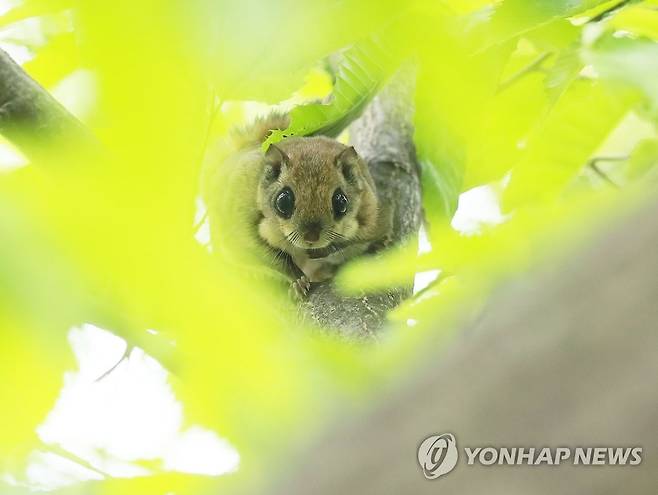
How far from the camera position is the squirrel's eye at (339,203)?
3.62 meters

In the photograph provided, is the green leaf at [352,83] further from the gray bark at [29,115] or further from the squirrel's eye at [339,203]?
the squirrel's eye at [339,203]

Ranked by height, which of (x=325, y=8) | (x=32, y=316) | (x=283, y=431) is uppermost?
(x=325, y=8)

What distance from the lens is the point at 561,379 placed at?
31 centimetres

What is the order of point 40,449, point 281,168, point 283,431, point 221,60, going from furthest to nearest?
point 281,168, point 40,449, point 221,60, point 283,431

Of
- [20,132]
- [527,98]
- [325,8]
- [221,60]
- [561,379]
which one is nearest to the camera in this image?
[561,379]

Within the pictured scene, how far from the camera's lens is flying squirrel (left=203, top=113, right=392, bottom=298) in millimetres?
3475

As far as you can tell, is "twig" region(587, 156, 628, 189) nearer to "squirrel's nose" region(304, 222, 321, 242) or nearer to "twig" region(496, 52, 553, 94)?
"twig" region(496, 52, 553, 94)

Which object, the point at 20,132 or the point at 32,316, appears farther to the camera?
the point at 20,132

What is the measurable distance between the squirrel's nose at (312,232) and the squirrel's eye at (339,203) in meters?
0.14

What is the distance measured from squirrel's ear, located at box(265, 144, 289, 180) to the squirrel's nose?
0.38 meters

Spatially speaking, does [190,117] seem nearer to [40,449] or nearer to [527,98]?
[40,449]

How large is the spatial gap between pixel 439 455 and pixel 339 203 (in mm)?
3271

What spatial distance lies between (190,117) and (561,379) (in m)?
0.33

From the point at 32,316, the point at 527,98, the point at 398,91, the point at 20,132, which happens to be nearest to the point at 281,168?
the point at 398,91
